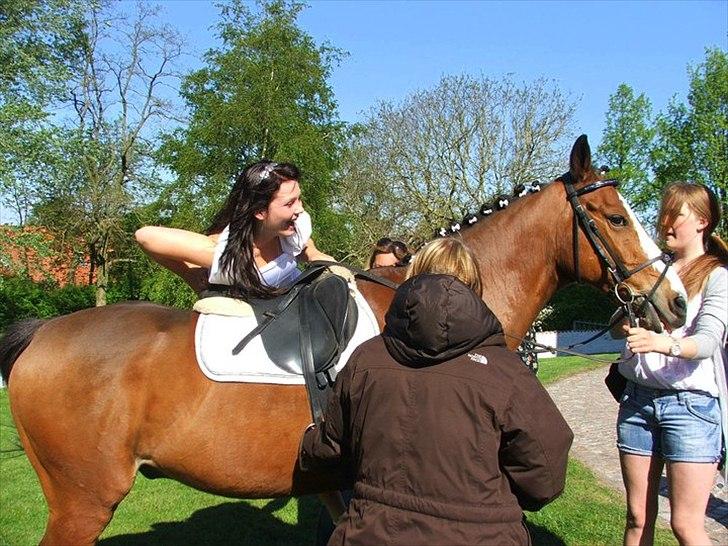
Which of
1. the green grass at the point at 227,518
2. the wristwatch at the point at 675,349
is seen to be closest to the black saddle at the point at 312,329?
the wristwatch at the point at 675,349

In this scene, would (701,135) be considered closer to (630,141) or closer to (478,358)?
(630,141)

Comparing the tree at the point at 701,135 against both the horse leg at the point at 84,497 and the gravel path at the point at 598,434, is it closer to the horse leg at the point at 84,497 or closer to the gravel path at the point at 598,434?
the gravel path at the point at 598,434

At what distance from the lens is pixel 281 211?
2.98 meters

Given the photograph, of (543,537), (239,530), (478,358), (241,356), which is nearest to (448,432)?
(478,358)

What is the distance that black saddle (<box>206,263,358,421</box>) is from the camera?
270cm

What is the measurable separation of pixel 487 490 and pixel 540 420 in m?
0.27

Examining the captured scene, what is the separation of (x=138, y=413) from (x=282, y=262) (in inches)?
40.1

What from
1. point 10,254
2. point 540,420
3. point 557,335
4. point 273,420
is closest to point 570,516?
point 273,420

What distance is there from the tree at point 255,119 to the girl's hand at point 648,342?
17945 mm

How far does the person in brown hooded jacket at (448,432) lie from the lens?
1825 millimetres

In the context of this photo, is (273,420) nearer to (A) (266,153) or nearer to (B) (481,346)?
(B) (481,346)

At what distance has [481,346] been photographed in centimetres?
192

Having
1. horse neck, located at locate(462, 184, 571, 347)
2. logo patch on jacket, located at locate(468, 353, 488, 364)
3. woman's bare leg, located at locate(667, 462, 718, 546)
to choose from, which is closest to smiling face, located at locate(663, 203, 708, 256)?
horse neck, located at locate(462, 184, 571, 347)

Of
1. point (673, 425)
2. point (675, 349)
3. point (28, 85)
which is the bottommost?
point (673, 425)
